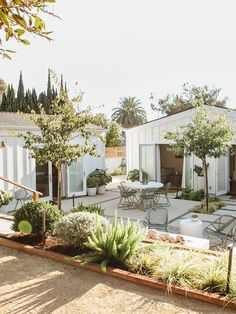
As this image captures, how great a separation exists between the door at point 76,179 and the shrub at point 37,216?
330 inches

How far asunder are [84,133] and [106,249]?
433 cm

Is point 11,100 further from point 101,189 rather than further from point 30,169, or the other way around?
point 30,169

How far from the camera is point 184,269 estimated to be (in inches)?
191

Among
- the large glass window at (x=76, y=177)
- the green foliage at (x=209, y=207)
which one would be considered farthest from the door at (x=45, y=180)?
the green foliage at (x=209, y=207)

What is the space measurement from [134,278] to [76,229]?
1.62 meters

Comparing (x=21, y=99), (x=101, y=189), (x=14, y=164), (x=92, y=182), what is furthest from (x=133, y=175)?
(x=21, y=99)

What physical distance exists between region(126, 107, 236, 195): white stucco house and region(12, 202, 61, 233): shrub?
8895 mm

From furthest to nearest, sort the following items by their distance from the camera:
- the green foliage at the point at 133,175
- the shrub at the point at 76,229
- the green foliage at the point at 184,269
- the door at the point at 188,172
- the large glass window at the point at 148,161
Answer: the green foliage at the point at 133,175 → the large glass window at the point at 148,161 → the door at the point at 188,172 → the shrub at the point at 76,229 → the green foliage at the point at 184,269

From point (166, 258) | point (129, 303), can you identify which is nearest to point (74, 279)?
point (129, 303)

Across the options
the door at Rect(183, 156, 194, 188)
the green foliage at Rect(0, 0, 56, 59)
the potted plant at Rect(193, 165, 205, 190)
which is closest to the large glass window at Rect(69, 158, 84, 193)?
the door at Rect(183, 156, 194, 188)

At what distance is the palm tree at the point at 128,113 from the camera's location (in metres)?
43.6

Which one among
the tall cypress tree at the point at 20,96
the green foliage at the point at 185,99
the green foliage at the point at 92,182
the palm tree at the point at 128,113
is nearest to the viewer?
the green foliage at the point at 92,182

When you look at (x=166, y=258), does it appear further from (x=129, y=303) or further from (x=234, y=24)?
(x=234, y=24)

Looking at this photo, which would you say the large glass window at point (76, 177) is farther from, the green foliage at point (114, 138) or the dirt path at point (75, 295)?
the green foliage at point (114, 138)
